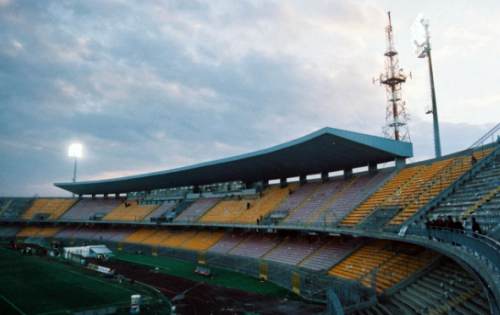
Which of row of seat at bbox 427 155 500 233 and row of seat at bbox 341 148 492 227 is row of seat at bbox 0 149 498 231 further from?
row of seat at bbox 427 155 500 233

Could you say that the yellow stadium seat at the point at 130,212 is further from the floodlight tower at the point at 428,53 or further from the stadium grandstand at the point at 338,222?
the floodlight tower at the point at 428,53

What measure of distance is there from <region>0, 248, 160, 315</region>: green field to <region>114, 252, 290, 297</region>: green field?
6366 mm

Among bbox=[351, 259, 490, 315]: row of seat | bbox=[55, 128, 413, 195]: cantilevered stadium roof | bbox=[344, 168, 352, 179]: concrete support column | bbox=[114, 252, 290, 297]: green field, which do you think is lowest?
bbox=[114, 252, 290, 297]: green field

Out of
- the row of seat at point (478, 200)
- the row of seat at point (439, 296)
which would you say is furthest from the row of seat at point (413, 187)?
the row of seat at point (439, 296)

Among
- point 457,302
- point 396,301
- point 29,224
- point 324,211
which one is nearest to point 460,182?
point 396,301

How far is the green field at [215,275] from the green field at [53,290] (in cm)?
637

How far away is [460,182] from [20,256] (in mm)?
47262

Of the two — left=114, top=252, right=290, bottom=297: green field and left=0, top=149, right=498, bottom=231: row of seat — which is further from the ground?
left=0, top=149, right=498, bottom=231: row of seat

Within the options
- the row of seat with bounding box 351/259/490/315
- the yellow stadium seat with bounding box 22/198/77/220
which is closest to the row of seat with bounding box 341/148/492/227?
the row of seat with bounding box 351/259/490/315

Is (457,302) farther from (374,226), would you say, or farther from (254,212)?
(254,212)

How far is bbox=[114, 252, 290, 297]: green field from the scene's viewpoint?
28.4 m

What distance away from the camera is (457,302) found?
1452cm

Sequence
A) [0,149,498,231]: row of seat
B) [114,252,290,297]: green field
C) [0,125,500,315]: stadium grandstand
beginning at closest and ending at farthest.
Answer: [0,125,500,315]: stadium grandstand
[0,149,498,231]: row of seat
[114,252,290,297]: green field

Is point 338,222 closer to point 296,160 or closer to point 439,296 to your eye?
point 296,160
